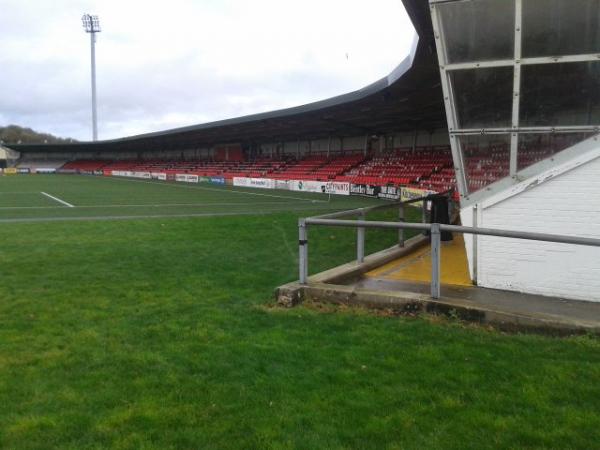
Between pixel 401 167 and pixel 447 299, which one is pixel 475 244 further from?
pixel 401 167

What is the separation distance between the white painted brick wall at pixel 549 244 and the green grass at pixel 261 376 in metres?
1.61

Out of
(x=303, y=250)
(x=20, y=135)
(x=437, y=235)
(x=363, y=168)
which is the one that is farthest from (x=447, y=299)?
(x=20, y=135)

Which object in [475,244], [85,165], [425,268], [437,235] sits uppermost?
[85,165]

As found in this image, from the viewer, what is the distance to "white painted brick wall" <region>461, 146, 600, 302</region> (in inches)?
239

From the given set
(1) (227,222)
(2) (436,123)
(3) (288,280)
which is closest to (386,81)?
(1) (227,222)

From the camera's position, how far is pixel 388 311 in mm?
5816

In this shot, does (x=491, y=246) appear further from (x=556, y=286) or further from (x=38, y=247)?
(x=38, y=247)

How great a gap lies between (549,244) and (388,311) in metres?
2.21

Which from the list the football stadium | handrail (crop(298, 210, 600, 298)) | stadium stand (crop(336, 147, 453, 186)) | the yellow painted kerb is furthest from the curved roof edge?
handrail (crop(298, 210, 600, 298))

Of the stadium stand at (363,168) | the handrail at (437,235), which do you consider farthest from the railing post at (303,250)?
the stadium stand at (363,168)

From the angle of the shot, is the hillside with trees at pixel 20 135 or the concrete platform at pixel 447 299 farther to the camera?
the hillside with trees at pixel 20 135

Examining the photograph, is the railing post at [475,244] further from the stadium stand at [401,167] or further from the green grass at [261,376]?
the stadium stand at [401,167]

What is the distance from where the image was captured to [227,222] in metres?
14.8

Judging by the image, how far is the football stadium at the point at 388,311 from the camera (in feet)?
11.1
